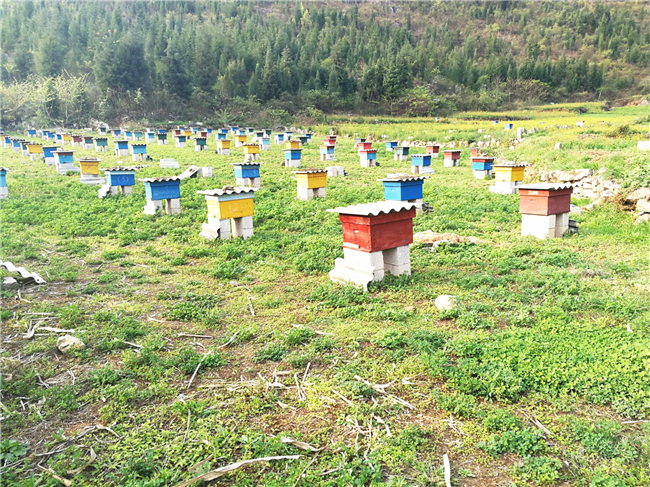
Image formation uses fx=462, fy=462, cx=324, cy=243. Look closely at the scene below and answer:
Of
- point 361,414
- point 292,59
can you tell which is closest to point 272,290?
point 361,414

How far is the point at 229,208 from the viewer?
28.6 ft

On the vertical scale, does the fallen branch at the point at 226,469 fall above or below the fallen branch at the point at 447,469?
above

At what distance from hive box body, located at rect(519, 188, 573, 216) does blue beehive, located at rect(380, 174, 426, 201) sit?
7.17 feet

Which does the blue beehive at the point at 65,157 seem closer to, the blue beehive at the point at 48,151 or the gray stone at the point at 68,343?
the blue beehive at the point at 48,151

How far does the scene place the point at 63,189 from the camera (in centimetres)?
1422

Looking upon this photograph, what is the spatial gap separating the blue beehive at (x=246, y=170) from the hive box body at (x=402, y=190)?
5553 mm

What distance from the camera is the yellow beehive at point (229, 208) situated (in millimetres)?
8648


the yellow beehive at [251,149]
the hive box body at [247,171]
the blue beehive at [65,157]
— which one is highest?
the blue beehive at [65,157]

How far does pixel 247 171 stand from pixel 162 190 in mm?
3774

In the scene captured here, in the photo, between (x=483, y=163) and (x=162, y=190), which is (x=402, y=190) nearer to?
(x=162, y=190)

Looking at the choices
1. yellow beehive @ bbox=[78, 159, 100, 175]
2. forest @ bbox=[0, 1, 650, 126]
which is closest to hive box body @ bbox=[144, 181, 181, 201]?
yellow beehive @ bbox=[78, 159, 100, 175]

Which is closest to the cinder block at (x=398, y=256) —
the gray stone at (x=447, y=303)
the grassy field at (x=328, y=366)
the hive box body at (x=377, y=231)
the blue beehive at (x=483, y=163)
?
the hive box body at (x=377, y=231)

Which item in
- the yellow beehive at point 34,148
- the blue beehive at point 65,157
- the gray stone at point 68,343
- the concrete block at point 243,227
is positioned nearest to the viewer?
the gray stone at point 68,343

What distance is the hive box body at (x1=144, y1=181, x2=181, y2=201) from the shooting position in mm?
10789
